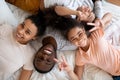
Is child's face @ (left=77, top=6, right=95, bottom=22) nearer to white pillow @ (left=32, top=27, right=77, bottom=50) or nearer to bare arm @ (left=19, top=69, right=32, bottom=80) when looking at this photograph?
white pillow @ (left=32, top=27, right=77, bottom=50)

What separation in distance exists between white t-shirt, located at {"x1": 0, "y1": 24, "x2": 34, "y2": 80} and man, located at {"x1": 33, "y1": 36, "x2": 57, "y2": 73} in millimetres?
61

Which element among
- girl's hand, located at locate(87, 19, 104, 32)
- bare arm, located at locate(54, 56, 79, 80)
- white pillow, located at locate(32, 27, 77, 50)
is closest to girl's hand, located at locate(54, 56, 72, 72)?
bare arm, located at locate(54, 56, 79, 80)

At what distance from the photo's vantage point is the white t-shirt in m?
1.33

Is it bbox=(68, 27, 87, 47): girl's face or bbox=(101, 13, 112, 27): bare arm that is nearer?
A: bbox=(68, 27, 87, 47): girl's face

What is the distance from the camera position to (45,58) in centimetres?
127

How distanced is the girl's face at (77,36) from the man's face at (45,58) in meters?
0.13

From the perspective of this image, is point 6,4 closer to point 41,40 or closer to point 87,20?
point 41,40

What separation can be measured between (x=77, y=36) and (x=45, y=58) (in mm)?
213

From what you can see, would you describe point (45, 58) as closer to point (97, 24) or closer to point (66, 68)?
point (66, 68)

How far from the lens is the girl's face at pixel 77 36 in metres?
1.26

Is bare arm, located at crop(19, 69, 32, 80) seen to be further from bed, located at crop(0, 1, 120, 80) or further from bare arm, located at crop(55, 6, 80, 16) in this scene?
bare arm, located at crop(55, 6, 80, 16)

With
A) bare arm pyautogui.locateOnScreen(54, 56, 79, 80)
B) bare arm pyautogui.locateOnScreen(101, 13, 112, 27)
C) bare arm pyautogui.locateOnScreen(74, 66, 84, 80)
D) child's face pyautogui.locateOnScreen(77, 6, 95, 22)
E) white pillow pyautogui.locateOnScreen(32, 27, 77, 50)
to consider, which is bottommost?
bare arm pyautogui.locateOnScreen(74, 66, 84, 80)

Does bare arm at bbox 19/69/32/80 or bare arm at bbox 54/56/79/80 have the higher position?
bare arm at bbox 54/56/79/80

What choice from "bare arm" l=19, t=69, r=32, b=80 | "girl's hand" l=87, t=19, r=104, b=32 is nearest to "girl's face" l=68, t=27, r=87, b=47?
"girl's hand" l=87, t=19, r=104, b=32
